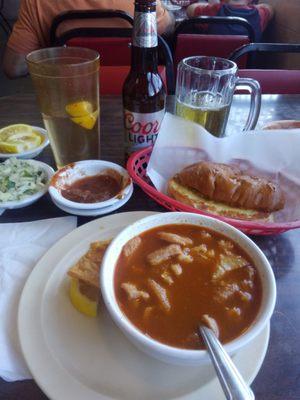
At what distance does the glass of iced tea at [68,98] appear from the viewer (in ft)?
3.03

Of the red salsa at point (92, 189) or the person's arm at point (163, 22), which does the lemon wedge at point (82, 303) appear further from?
the person's arm at point (163, 22)

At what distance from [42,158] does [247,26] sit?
6.04 feet

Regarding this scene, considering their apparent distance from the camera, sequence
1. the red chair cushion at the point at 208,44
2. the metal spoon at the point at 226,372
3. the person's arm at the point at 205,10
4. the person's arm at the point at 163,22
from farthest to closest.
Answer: the person's arm at the point at 205,10 → the person's arm at the point at 163,22 → the red chair cushion at the point at 208,44 → the metal spoon at the point at 226,372

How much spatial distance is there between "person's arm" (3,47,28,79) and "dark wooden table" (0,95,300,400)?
1061mm

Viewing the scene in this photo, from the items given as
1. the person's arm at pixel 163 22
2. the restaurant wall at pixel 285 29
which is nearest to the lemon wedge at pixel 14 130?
the person's arm at pixel 163 22

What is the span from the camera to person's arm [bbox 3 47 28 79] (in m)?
2.31

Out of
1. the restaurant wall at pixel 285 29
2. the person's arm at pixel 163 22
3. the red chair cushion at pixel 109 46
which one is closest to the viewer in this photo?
the red chair cushion at pixel 109 46

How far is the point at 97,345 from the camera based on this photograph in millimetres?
579

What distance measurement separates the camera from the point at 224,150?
1003mm

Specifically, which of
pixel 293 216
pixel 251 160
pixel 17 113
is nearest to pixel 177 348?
pixel 293 216

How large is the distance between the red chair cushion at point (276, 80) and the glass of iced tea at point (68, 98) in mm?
1046

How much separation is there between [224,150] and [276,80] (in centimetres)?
97

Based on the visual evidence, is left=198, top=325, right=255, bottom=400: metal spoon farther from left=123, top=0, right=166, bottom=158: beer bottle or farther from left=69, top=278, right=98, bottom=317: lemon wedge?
left=123, top=0, right=166, bottom=158: beer bottle

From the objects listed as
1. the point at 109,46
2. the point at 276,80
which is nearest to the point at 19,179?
the point at 109,46
